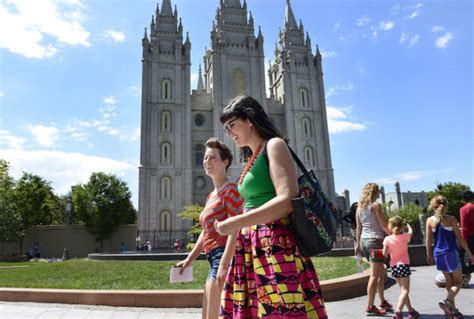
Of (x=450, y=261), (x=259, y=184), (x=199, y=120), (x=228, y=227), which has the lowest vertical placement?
(x=450, y=261)

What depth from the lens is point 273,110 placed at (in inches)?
1791

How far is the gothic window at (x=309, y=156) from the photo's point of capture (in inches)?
1724

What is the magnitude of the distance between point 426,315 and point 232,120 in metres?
4.12

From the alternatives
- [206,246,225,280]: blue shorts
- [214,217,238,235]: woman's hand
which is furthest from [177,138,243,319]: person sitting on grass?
[214,217,238,235]: woman's hand

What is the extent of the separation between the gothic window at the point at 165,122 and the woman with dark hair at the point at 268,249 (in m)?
38.6

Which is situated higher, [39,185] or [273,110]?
[273,110]

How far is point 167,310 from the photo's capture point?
5.45 metres

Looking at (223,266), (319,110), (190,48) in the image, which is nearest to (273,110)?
(319,110)

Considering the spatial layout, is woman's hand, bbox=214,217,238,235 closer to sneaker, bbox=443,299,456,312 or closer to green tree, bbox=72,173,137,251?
sneaker, bbox=443,299,456,312

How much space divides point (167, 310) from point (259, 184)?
4.15 m

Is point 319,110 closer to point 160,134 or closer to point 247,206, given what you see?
point 160,134

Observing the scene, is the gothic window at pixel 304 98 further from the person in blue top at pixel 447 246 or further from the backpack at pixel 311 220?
the backpack at pixel 311 220

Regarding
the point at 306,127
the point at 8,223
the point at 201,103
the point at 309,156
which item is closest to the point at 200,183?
the point at 201,103

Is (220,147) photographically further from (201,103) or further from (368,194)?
(201,103)
